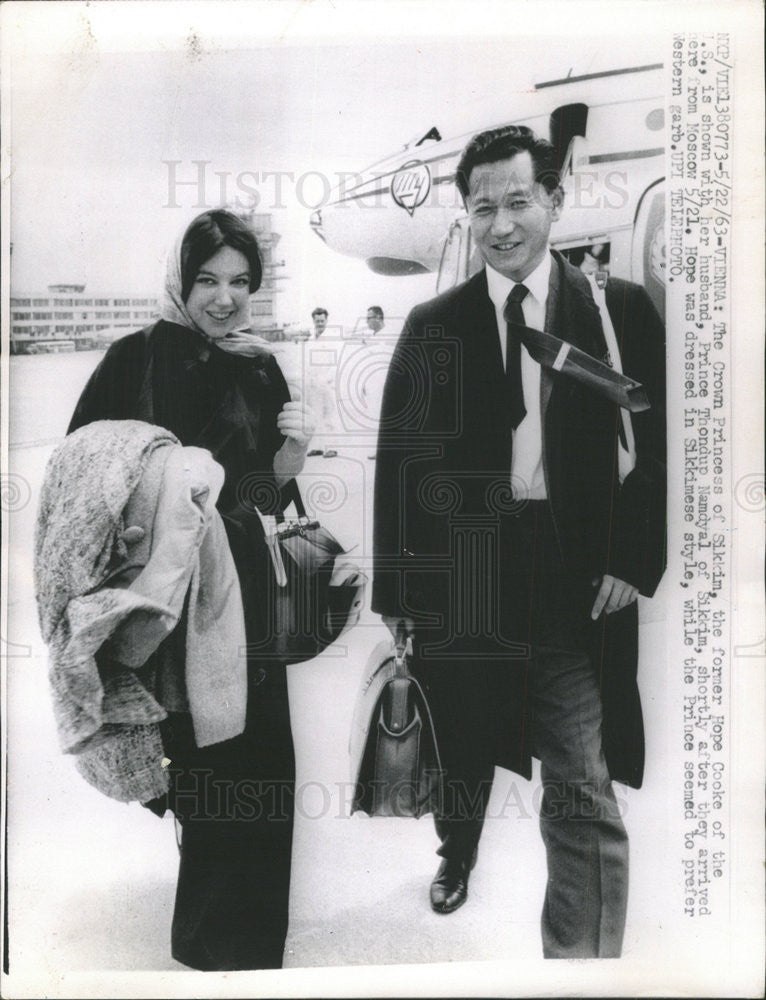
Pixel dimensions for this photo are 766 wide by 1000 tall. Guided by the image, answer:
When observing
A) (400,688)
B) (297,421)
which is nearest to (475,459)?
(297,421)

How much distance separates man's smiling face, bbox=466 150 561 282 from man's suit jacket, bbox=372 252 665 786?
5 cm

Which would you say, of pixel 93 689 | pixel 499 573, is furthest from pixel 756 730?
pixel 93 689

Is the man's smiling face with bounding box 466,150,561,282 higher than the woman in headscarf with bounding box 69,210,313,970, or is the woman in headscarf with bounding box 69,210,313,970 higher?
the man's smiling face with bounding box 466,150,561,282

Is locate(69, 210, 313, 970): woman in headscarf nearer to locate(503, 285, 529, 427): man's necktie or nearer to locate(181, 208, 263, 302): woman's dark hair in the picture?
locate(181, 208, 263, 302): woman's dark hair

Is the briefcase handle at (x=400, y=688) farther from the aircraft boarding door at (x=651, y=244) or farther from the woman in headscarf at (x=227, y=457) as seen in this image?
the aircraft boarding door at (x=651, y=244)

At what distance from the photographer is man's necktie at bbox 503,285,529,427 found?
1.31 meters

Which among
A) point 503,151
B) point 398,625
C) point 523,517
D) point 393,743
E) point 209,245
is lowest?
point 393,743

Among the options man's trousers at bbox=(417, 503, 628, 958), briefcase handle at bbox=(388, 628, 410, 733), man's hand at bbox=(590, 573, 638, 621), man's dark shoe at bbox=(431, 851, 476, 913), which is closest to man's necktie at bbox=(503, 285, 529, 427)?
man's trousers at bbox=(417, 503, 628, 958)

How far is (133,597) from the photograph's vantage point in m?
1.26

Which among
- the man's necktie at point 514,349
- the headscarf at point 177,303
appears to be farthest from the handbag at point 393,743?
the headscarf at point 177,303

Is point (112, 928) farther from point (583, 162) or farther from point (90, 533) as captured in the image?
point (583, 162)

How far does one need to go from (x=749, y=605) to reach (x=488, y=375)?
1.97ft

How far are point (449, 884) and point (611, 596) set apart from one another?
559 millimetres

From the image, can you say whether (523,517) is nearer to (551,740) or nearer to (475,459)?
(475,459)
